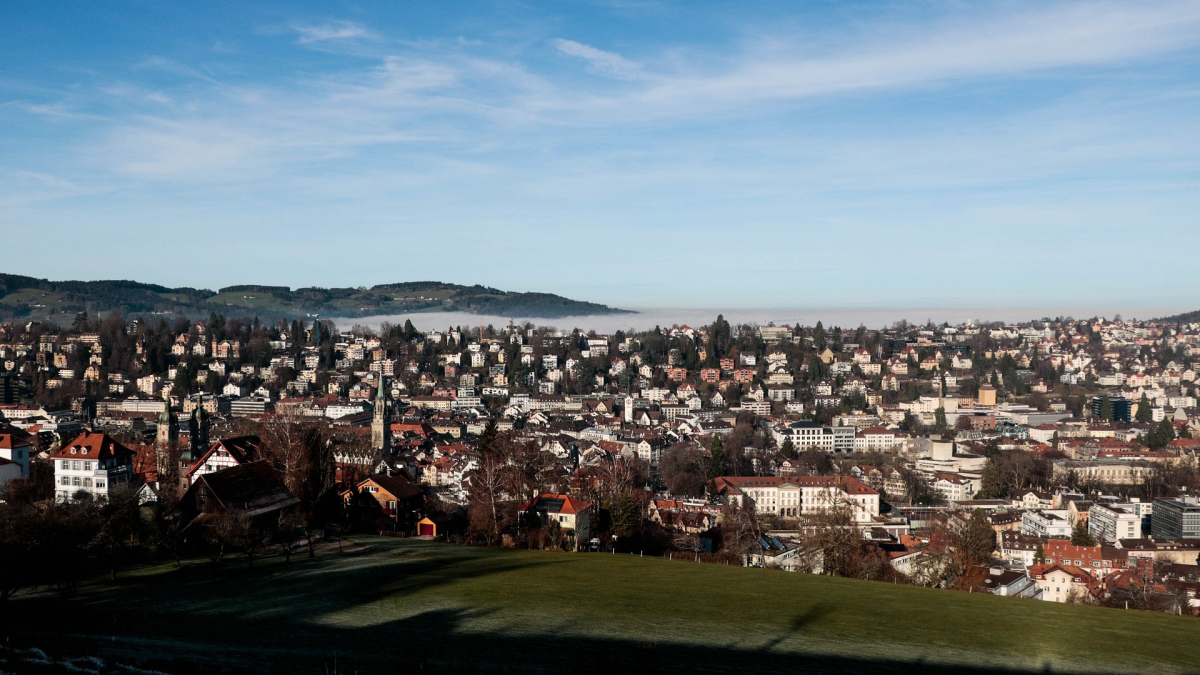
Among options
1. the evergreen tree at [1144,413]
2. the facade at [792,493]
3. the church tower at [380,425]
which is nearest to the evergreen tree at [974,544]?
the facade at [792,493]

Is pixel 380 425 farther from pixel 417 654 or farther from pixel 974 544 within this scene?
pixel 417 654

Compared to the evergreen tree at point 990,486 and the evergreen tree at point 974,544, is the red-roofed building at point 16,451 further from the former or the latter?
the evergreen tree at point 990,486

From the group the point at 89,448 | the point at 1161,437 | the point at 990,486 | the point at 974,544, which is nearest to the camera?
the point at 89,448

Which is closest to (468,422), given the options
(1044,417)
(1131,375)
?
(1044,417)

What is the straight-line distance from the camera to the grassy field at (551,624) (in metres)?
12.6

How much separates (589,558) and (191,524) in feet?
28.2

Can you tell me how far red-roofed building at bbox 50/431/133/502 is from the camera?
93.8ft

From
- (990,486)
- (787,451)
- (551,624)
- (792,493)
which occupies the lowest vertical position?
(990,486)

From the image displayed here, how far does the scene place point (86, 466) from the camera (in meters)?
28.7

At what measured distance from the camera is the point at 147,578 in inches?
689

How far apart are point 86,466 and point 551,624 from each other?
20.0 metres

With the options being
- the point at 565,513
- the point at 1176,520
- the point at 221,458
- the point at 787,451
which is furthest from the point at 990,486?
the point at 221,458

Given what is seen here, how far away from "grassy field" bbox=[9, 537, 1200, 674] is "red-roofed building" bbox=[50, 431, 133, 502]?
39.2 ft

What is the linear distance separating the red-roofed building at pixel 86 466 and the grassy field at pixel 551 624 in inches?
470
